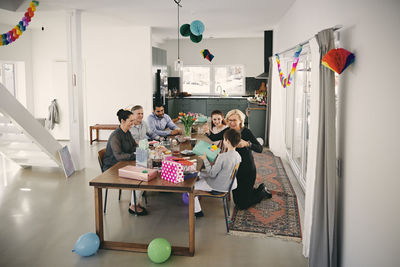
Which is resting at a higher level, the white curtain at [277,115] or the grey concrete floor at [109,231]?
the white curtain at [277,115]

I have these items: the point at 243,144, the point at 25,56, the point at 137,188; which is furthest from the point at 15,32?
the point at 25,56

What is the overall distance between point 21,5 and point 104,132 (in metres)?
4.23

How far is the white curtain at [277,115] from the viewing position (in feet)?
25.0

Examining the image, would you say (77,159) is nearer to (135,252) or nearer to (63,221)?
(63,221)

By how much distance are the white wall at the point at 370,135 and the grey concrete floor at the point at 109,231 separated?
91 cm

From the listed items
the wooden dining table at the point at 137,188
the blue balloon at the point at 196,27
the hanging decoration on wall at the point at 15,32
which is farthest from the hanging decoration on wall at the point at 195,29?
the wooden dining table at the point at 137,188

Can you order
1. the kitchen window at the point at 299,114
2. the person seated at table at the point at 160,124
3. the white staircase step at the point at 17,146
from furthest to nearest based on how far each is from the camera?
the white staircase step at the point at 17,146, the person seated at table at the point at 160,124, the kitchen window at the point at 299,114

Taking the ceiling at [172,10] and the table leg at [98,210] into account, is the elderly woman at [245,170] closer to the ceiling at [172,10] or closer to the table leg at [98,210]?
the table leg at [98,210]

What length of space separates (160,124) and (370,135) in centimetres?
404

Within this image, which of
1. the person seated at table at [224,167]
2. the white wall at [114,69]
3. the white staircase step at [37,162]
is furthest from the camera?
the white wall at [114,69]

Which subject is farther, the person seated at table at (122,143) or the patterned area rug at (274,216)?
the person seated at table at (122,143)

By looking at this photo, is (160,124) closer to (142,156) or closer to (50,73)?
(142,156)

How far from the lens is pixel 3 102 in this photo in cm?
515

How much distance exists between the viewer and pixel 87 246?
330cm
